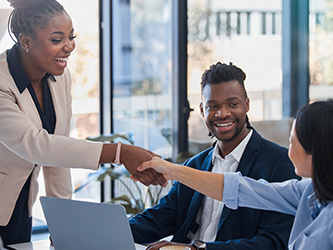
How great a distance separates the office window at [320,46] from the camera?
4.58 metres

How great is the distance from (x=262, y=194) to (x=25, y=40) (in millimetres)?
1020

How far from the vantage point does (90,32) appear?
3.93 meters

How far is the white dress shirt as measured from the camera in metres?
1.98

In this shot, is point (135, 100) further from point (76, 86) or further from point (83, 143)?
point (83, 143)

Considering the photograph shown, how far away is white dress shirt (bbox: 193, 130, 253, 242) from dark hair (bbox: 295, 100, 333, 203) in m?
0.62

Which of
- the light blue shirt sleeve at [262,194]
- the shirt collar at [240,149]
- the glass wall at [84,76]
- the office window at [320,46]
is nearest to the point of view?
the light blue shirt sleeve at [262,194]

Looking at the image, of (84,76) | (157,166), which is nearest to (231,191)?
(157,166)

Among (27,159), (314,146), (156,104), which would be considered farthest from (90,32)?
(314,146)

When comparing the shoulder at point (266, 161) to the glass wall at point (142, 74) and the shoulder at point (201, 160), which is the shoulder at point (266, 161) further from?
the glass wall at point (142, 74)

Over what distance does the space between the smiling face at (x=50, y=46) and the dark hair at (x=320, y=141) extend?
96 centimetres

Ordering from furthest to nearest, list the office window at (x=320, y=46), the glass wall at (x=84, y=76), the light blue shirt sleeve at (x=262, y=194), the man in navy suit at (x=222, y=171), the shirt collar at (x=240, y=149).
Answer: the office window at (x=320, y=46), the glass wall at (x=84, y=76), the shirt collar at (x=240, y=149), the man in navy suit at (x=222, y=171), the light blue shirt sleeve at (x=262, y=194)

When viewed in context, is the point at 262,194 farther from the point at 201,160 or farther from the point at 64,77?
the point at 64,77

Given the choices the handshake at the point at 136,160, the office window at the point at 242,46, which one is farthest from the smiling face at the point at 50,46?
the office window at the point at 242,46

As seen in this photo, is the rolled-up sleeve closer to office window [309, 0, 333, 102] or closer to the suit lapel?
the suit lapel
